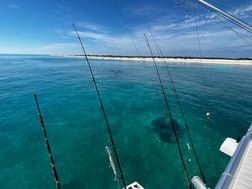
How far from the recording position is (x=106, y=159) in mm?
11320

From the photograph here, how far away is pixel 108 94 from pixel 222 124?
A: 61.5 ft

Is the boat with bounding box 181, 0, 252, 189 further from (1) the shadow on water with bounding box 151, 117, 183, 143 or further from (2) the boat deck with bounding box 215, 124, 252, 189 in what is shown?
(1) the shadow on water with bounding box 151, 117, 183, 143

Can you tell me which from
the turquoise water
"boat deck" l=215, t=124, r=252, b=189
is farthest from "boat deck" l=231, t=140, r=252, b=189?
the turquoise water

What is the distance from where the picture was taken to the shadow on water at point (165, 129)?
13.8 m

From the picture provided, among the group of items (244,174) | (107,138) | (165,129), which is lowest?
(165,129)

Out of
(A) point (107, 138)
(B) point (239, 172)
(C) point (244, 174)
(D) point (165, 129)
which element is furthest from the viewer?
(D) point (165, 129)

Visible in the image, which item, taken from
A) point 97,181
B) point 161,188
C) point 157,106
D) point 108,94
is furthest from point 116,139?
point 108,94

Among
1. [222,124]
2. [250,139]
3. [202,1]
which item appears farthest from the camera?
[222,124]

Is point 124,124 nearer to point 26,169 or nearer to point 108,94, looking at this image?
point 26,169

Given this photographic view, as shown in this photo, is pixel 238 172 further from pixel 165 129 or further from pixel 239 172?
pixel 165 129

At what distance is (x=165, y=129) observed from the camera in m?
15.3

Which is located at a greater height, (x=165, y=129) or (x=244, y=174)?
(x=244, y=174)

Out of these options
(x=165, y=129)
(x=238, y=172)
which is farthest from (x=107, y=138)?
(x=238, y=172)

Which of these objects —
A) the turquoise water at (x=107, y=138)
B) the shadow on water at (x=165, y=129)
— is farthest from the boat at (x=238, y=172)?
the shadow on water at (x=165, y=129)
